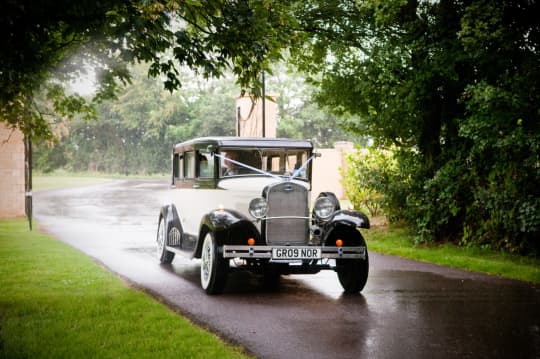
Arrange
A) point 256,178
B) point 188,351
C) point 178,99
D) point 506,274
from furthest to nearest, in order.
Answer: point 178,99 < point 506,274 < point 256,178 < point 188,351

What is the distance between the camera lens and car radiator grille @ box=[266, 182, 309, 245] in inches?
338

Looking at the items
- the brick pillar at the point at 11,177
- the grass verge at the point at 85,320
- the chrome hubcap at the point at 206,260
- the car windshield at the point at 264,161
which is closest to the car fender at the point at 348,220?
the car windshield at the point at 264,161

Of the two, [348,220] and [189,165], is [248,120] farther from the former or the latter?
[348,220]

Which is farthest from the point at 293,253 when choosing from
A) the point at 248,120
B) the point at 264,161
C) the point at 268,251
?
the point at 248,120

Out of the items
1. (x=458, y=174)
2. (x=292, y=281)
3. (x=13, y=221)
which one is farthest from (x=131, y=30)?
(x=13, y=221)

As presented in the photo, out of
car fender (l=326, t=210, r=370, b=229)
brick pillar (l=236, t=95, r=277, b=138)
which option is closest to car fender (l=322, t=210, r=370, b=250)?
car fender (l=326, t=210, r=370, b=229)

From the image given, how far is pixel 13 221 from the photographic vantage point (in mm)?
18984

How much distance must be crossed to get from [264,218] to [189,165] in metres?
2.51

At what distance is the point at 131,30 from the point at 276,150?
3.78 m

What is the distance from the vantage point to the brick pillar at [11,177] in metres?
20.2

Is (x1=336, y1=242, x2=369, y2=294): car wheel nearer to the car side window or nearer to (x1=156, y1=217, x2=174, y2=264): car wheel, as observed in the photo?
the car side window

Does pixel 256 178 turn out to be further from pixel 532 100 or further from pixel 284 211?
pixel 532 100

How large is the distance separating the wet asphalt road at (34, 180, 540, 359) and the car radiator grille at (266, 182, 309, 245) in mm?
797

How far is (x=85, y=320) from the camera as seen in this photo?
6.69 metres
